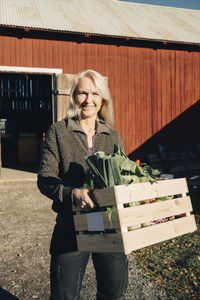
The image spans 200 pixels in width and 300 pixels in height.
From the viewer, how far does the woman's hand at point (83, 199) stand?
71.8 inches

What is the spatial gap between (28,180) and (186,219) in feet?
21.1

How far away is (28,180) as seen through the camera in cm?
804

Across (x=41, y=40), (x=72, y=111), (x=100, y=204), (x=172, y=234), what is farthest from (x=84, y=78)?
(x=41, y=40)

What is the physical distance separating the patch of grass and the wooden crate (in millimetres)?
1369

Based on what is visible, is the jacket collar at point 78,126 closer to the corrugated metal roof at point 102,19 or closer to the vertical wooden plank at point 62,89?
the vertical wooden plank at point 62,89

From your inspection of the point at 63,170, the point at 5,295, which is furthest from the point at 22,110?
the point at 63,170

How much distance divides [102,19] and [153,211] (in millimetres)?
9458

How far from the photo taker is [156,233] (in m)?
1.94

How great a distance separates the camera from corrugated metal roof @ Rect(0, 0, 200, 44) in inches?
346

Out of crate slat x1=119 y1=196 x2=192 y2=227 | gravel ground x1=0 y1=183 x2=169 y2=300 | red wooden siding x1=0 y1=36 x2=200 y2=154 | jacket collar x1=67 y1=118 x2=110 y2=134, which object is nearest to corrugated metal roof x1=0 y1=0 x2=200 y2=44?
red wooden siding x1=0 y1=36 x2=200 y2=154

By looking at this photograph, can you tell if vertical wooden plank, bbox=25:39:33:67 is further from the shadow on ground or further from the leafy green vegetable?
the leafy green vegetable

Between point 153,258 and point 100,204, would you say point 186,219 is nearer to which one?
point 100,204

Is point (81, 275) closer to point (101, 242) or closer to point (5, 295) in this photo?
point (101, 242)

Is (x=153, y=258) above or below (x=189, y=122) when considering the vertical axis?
below
